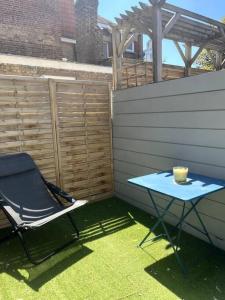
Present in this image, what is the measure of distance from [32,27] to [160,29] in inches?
274

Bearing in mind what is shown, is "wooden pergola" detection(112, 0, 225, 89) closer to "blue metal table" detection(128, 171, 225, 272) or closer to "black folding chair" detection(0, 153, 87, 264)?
"blue metal table" detection(128, 171, 225, 272)

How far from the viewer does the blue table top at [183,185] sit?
2246 mm

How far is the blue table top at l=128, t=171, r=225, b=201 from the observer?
2.25 metres

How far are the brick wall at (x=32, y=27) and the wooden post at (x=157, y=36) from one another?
649cm

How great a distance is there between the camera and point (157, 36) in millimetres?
3787

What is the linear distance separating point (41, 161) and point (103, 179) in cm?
117

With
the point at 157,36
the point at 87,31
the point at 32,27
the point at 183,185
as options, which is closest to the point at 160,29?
the point at 157,36

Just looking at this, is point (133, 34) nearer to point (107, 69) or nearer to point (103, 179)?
point (103, 179)

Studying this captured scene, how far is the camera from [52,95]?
3.74m

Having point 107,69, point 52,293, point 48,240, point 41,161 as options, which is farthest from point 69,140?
point 107,69

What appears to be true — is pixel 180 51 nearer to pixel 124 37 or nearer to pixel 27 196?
pixel 124 37

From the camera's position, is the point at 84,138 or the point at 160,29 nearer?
the point at 160,29

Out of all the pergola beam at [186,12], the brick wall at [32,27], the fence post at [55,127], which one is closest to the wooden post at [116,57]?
the pergola beam at [186,12]

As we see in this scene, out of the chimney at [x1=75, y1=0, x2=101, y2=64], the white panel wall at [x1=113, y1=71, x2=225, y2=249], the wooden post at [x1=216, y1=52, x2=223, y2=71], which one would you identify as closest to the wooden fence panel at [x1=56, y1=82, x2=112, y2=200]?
the white panel wall at [x1=113, y1=71, x2=225, y2=249]
